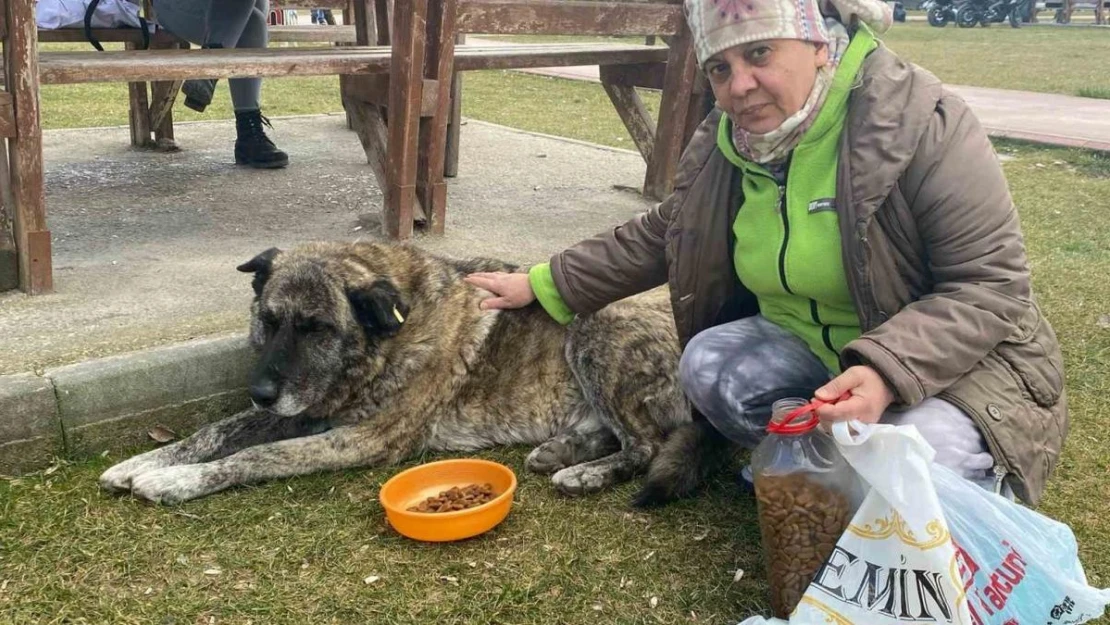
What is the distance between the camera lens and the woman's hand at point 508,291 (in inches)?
144

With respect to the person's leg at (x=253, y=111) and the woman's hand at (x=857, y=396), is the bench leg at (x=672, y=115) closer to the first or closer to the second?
the person's leg at (x=253, y=111)

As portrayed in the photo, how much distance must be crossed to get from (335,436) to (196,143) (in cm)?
477

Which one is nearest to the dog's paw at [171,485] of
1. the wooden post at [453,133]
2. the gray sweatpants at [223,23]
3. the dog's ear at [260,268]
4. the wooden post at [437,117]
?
the dog's ear at [260,268]

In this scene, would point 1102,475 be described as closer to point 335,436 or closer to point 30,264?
point 335,436

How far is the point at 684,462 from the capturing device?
3.29 m

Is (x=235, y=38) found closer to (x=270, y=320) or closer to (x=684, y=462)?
(x=270, y=320)

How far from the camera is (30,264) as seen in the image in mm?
4031

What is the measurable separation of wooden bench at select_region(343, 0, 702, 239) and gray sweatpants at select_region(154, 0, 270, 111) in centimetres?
83

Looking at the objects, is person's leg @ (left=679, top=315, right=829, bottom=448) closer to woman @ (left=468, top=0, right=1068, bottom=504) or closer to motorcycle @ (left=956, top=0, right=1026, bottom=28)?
woman @ (left=468, top=0, right=1068, bottom=504)

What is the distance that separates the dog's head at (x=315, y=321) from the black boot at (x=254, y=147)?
11.2 ft

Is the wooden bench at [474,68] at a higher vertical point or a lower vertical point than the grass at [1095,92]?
A: higher

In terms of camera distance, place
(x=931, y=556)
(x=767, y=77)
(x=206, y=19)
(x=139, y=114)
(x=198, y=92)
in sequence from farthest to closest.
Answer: (x=139, y=114) < (x=198, y=92) < (x=206, y=19) < (x=767, y=77) < (x=931, y=556)

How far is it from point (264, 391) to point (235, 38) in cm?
355

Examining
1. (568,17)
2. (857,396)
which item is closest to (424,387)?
(857,396)
